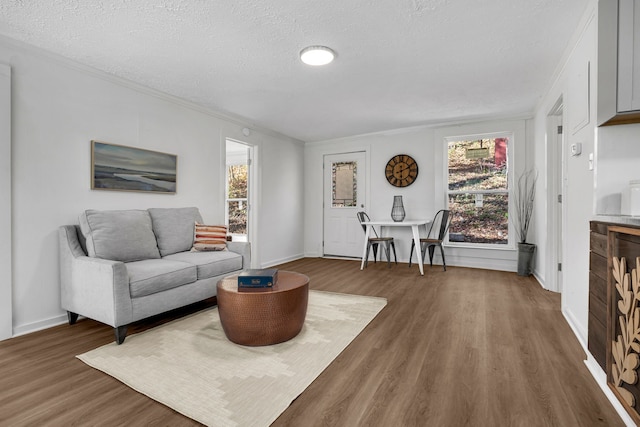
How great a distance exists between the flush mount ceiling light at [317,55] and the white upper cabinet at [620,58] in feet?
5.67

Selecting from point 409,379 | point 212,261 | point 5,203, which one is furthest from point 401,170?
point 5,203

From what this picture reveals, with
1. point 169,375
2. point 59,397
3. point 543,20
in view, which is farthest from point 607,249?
point 59,397

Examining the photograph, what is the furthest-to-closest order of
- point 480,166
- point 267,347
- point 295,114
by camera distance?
point 480,166 < point 295,114 < point 267,347

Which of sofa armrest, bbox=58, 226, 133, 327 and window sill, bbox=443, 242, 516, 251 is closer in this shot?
sofa armrest, bbox=58, 226, 133, 327

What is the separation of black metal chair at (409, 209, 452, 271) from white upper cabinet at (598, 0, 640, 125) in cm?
314

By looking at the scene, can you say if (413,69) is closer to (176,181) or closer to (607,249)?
(607,249)

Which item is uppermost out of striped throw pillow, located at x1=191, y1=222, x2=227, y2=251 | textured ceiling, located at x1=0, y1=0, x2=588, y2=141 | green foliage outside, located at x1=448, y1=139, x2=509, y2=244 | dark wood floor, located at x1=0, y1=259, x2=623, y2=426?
textured ceiling, located at x1=0, y1=0, x2=588, y2=141

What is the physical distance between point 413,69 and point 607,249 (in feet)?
7.17

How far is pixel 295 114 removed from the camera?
4.47m

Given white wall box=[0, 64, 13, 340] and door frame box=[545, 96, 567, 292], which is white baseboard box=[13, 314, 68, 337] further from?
door frame box=[545, 96, 567, 292]

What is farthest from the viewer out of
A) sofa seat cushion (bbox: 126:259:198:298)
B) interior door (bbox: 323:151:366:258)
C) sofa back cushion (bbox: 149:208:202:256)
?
interior door (bbox: 323:151:366:258)

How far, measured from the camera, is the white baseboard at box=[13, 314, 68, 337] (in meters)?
2.48

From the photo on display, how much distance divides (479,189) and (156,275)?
457 centimetres

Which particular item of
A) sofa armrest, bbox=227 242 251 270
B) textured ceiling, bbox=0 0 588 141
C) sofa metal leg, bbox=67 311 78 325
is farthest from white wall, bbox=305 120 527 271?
sofa metal leg, bbox=67 311 78 325
